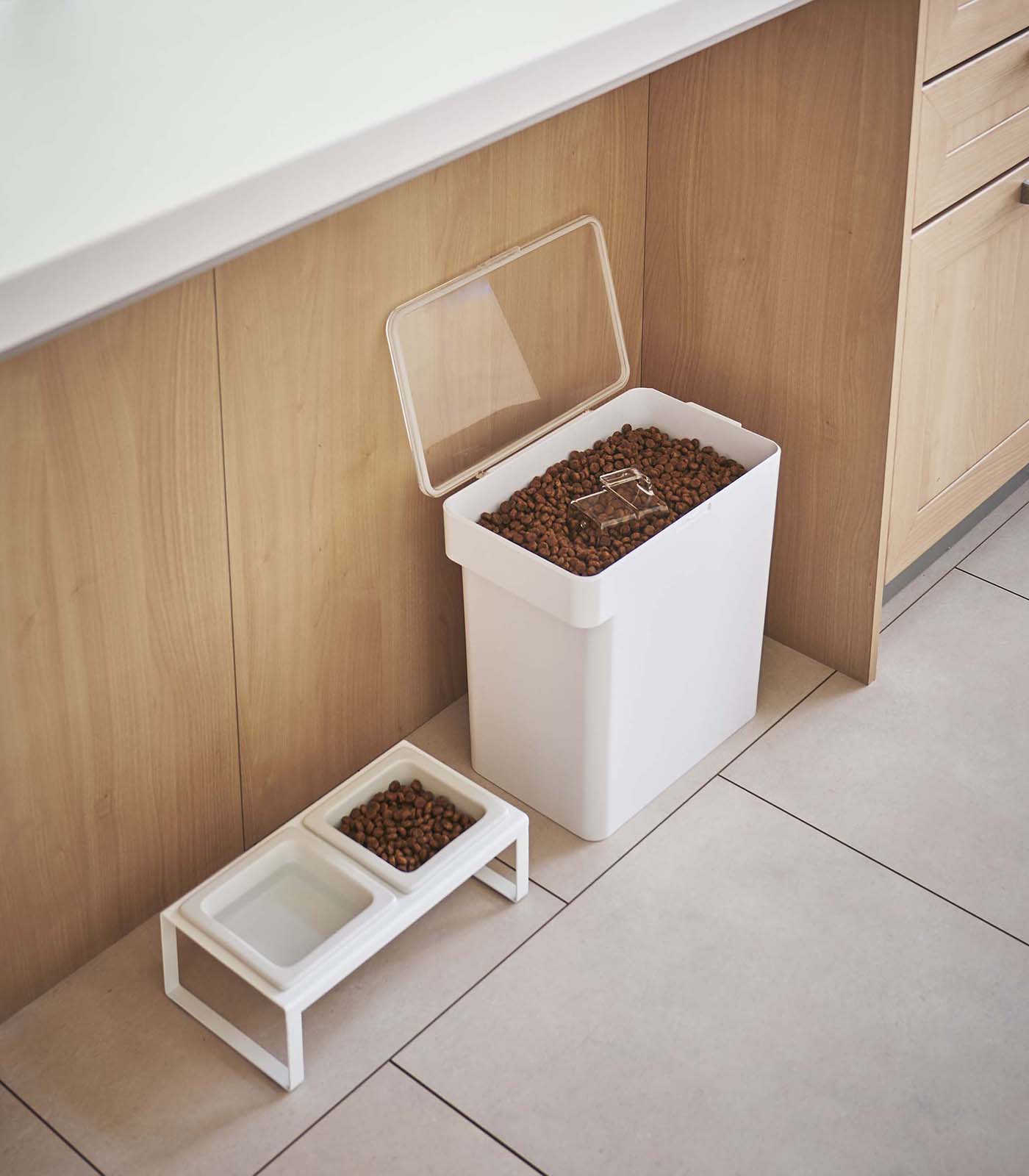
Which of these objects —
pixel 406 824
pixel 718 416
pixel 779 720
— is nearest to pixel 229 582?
pixel 406 824

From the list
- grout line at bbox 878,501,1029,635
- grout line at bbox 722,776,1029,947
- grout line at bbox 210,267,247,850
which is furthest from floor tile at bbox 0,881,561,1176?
grout line at bbox 878,501,1029,635

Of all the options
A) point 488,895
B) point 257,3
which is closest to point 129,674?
point 488,895

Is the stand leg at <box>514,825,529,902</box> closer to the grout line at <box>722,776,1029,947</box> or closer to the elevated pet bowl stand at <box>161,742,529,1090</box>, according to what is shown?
the elevated pet bowl stand at <box>161,742,529,1090</box>

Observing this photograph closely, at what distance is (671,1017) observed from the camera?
1.60m

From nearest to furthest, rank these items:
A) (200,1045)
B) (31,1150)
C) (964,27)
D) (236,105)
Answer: (236,105) → (31,1150) → (200,1045) → (964,27)

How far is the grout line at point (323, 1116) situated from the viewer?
1.46 metres

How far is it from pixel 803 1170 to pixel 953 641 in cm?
93

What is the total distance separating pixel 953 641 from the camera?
213cm

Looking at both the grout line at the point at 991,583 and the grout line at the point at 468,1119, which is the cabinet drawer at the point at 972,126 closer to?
the grout line at the point at 991,583

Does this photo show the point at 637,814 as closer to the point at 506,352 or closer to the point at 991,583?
the point at 506,352

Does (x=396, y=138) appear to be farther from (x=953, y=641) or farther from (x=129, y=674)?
(x=953, y=641)

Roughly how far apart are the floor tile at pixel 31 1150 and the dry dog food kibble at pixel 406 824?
443 millimetres

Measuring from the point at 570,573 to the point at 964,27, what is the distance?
794 millimetres

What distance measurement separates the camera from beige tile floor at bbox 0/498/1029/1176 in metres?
1.47
